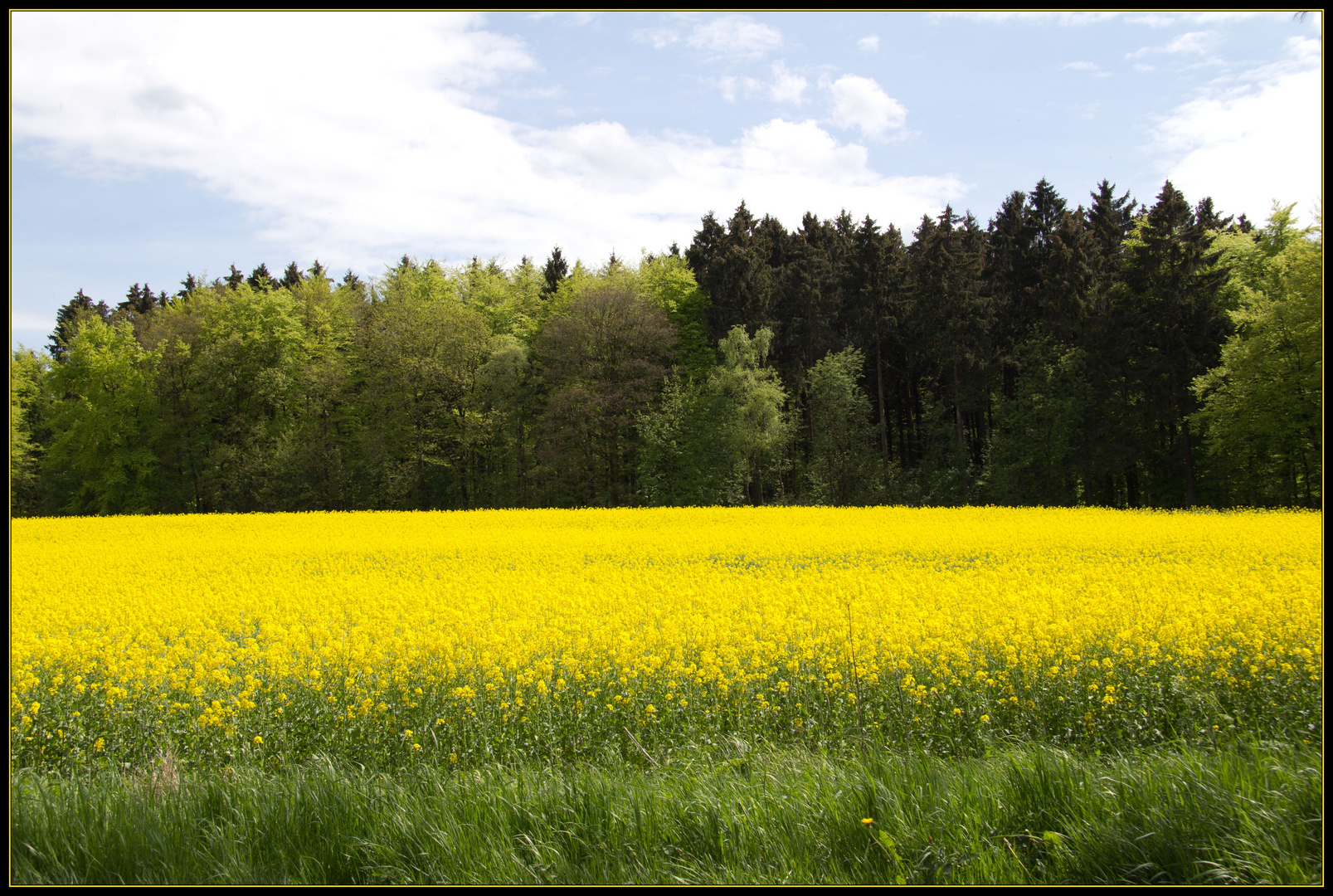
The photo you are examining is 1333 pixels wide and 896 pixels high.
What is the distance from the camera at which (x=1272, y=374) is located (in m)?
25.3

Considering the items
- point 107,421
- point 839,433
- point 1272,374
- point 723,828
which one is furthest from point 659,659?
point 107,421

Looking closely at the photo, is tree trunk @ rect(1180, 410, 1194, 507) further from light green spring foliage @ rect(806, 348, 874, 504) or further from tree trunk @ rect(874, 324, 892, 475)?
light green spring foliage @ rect(806, 348, 874, 504)

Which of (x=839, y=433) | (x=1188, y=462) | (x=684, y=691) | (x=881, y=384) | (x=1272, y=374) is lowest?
(x=684, y=691)

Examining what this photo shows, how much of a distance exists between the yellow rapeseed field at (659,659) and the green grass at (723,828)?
0.89 metres

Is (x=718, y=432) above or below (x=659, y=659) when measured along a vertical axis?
above

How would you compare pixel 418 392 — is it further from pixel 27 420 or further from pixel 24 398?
pixel 27 420

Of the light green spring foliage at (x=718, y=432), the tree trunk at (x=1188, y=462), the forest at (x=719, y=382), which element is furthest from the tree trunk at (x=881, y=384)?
the tree trunk at (x=1188, y=462)

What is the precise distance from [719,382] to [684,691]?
3106 centimetres

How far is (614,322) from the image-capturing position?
122 feet

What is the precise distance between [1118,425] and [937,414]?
10801 millimetres

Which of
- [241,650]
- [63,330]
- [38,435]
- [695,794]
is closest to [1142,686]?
[695,794]

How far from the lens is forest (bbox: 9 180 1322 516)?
3139 cm

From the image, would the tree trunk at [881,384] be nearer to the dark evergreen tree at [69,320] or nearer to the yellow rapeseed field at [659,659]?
the yellow rapeseed field at [659,659]

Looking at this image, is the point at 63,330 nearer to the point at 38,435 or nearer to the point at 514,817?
the point at 38,435
